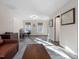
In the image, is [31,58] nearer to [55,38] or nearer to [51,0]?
[51,0]

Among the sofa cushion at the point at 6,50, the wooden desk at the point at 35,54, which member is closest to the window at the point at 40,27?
the sofa cushion at the point at 6,50

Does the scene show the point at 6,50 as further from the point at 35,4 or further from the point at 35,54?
the point at 35,4

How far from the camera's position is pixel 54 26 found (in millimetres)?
9195

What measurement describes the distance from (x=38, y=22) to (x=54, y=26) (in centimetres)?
764

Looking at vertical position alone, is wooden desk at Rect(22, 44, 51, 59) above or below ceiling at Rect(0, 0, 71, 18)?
below

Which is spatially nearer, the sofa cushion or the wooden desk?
the wooden desk

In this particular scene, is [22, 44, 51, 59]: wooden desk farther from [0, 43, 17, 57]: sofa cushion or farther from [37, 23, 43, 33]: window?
[37, 23, 43, 33]: window

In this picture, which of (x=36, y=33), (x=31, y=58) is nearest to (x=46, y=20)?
(x=36, y=33)

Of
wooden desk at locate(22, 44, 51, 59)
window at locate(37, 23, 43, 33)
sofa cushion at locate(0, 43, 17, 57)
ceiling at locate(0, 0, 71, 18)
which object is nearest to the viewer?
wooden desk at locate(22, 44, 51, 59)

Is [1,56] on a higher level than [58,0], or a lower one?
lower

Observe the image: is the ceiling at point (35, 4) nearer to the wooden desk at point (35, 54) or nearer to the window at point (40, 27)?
the wooden desk at point (35, 54)

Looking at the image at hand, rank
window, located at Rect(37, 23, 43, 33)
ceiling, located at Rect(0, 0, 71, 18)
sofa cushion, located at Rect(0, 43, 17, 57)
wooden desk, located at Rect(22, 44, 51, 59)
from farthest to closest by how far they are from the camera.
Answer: window, located at Rect(37, 23, 43, 33) < ceiling, located at Rect(0, 0, 71, 18) < sofa cushion, located at Rect(0, 43, 17, 57) < wooden desk, located at Rect(22, 44, 51, 59)

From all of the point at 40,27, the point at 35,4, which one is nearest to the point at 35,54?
the point at 35,4

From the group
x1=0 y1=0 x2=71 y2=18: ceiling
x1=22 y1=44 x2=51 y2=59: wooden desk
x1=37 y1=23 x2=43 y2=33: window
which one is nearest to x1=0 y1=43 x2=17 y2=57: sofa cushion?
x1=22 y1=44 x2=51 y2=59: wooden desk
